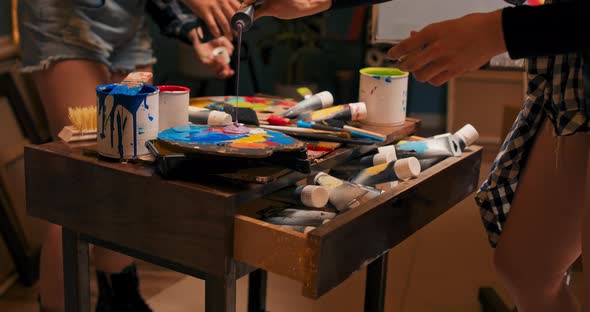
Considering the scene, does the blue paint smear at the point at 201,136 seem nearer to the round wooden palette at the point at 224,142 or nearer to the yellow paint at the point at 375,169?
the round wooden palette at the point at 224,142

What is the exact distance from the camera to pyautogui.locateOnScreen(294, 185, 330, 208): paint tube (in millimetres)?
1304

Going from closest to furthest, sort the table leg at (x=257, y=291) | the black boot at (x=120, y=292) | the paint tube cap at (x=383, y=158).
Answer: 1. the paint tube cap at (x=383, y=158)
2. the black boot at (x=120, y=292)
3. the table leg at (x=257, y=291)

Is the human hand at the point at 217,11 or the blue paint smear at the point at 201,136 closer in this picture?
the blue paint smear at the point at 201,136

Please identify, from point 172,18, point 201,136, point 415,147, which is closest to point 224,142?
point 201,136

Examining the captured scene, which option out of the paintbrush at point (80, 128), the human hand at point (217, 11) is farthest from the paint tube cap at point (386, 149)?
the paintbrush at point (80, 128)

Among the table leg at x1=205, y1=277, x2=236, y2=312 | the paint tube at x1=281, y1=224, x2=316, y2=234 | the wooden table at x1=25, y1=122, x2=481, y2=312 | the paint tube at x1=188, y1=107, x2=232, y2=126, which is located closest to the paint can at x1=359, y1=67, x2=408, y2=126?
the wooden table at x1=25, y1=122, x2=481, y2=312

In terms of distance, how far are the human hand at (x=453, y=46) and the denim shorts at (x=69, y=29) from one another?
853mm

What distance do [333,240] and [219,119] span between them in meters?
0.43

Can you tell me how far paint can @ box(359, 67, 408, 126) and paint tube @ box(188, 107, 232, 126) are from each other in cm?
37

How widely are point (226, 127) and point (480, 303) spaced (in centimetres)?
124

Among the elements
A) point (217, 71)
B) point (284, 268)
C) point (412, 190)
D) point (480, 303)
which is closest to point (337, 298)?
point (480, 303)

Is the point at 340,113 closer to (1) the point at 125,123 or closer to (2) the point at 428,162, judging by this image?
(2) the point at 428,162

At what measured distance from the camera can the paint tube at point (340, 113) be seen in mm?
1649

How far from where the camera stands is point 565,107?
1.20 metres
